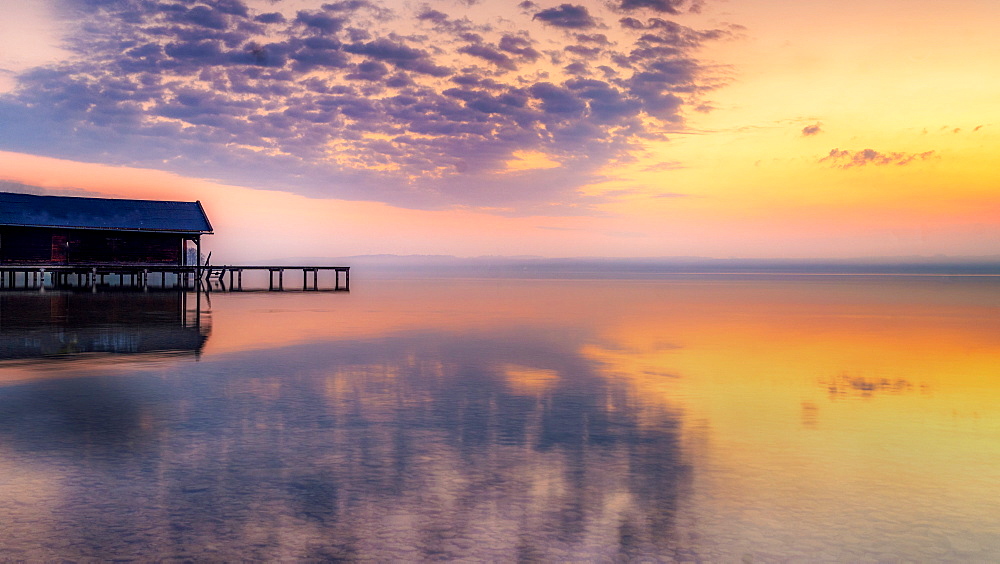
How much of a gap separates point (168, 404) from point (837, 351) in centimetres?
1829

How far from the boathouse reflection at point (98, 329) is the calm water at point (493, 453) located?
0.90 ft

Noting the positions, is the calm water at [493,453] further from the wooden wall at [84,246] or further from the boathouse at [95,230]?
the wooden wall at [84,246]

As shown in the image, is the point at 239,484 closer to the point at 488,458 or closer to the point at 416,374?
the point at 488,458

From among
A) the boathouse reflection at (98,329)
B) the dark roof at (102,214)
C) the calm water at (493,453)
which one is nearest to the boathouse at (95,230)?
the dark roof at (102,214)

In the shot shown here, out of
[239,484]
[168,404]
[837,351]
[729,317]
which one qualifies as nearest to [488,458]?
[239,484]

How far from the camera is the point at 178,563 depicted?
5.79m

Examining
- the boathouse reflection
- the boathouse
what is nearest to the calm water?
the boathouse reflection

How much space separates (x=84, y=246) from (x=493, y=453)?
57.1m

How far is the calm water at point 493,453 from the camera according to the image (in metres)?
6.41

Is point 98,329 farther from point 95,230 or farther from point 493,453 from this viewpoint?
point 95,230

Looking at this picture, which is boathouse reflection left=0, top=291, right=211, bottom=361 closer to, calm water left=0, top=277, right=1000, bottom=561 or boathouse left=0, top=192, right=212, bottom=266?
calm water left=0, top=277, right=1000, bottom=561

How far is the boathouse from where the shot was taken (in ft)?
180

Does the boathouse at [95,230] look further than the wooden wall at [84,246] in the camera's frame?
No

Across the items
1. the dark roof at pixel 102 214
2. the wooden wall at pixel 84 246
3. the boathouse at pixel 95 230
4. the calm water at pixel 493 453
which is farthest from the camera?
the wooden wall at pixel 84 246
